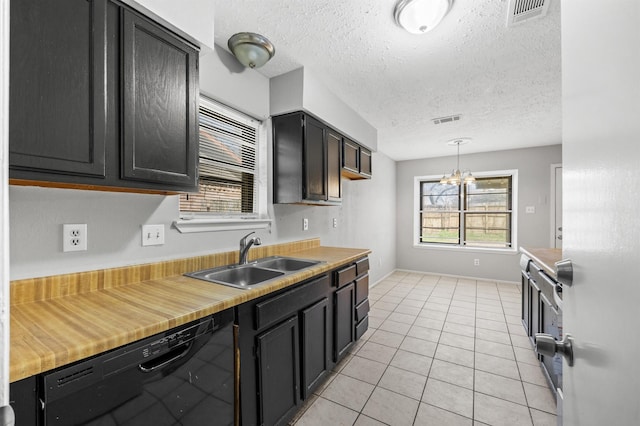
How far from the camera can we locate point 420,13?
5.45 feet

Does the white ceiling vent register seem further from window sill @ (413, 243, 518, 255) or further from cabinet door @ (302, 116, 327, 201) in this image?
window sill @ (413, 243, 518, 255)

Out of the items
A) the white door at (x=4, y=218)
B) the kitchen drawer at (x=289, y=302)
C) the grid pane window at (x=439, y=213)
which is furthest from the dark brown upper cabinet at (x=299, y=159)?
the grid pane window at (x=439, y=213)

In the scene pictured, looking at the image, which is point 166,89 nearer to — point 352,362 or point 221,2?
point 221,2

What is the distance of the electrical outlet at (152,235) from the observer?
157 cm

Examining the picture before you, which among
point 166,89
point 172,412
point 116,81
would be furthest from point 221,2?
point 172,412

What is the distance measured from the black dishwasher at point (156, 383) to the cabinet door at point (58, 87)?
0.70m

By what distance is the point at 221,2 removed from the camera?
Answer: 5.37ft

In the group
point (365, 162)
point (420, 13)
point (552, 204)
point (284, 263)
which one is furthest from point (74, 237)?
point (552, 204)

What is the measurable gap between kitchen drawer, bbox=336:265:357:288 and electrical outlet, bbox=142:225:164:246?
4.20ft

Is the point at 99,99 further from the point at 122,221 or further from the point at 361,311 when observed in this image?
the point at 361,311

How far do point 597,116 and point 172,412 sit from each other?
4.91 feet

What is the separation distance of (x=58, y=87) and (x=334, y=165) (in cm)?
219

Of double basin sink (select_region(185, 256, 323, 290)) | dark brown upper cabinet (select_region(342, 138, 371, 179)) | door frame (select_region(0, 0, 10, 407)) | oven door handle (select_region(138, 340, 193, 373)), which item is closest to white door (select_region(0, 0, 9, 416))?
door frame (select_region(0, 0, 10, 407))

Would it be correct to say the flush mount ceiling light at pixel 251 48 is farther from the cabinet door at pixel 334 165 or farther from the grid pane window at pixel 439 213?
the grid pane window at pixel 439 213
